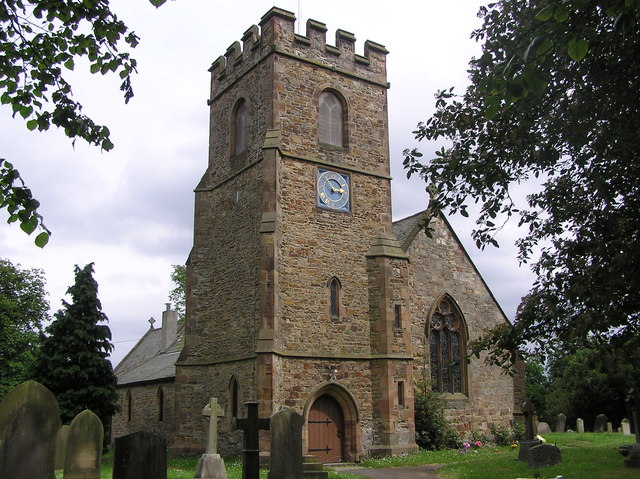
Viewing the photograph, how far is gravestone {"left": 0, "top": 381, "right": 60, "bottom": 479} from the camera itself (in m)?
8.05

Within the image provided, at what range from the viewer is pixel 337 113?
23844 millimetres

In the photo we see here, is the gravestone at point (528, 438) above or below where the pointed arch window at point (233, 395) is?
below

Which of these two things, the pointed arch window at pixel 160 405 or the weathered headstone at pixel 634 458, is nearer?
the weathered headstone at pixel 634 458

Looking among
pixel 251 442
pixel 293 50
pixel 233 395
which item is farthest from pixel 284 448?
pixel 293 50

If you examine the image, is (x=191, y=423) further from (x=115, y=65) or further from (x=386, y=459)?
(x=115, y=65)

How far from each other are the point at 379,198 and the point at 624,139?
14.8m

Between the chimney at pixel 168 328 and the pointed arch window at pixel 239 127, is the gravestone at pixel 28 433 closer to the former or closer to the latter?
the pointed arch window at pixel 239 127

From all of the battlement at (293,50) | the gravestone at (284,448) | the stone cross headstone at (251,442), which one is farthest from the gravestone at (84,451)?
the battlement at (293,50)

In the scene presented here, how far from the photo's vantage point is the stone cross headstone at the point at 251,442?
32.1ft

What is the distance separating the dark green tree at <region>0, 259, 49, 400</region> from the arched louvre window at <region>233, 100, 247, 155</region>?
1765cm

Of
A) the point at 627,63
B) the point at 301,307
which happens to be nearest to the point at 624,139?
the point at 627,63

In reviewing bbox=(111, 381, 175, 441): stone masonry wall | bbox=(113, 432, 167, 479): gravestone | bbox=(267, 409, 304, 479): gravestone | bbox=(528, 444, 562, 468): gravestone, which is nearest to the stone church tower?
bbox=(528, 444, 562, 468): gravestone

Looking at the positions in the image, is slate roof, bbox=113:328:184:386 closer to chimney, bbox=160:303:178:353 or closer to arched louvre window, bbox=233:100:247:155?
chimney, bbox=160:303:178:353

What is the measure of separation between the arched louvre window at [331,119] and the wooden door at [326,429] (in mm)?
8810
